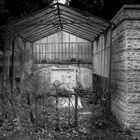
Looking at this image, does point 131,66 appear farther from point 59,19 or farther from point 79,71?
point 79,71

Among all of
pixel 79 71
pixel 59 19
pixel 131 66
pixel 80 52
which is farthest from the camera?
pixel 80 52

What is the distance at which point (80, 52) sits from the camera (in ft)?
51.5

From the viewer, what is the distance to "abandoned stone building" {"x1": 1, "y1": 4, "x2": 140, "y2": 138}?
5.95 meters

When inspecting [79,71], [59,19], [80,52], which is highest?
[59,19]

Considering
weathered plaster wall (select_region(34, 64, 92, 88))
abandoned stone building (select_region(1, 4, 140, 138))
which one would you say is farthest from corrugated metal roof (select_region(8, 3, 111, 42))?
weathered plaster wall (select_region(34, 64, 92, 88))

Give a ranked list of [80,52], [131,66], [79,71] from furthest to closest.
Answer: [80,52]
[79,71]
[131,66]

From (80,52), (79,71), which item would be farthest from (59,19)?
(79,71)

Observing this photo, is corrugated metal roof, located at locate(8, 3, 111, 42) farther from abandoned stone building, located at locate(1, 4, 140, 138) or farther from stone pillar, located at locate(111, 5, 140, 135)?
stone pillar, located at locate(111, 5, 140, 135)

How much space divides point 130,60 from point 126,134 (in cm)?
215

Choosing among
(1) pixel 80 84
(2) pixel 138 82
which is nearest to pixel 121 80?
(2) pixel 138 82

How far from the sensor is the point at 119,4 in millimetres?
11211

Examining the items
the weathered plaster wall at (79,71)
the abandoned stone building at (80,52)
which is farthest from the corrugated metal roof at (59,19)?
the weathered plaster wall at (79,71)

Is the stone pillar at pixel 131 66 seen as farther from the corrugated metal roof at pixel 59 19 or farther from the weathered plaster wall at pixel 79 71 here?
the weathered plaster wall at pixel 79 71

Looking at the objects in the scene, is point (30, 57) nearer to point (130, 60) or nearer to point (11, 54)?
point (11, 54)
